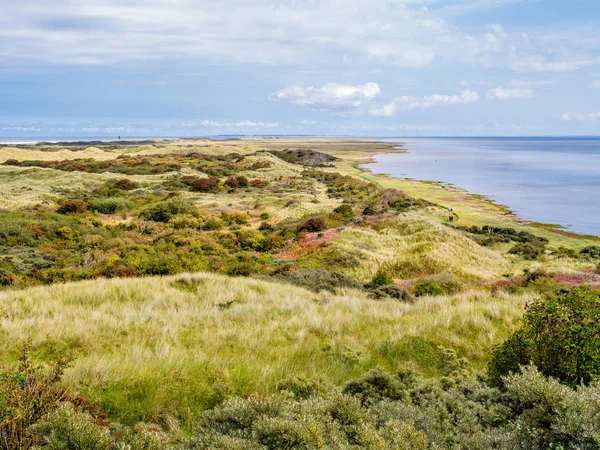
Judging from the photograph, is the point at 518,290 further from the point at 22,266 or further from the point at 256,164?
the point at 256,164

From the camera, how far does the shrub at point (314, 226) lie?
104ft

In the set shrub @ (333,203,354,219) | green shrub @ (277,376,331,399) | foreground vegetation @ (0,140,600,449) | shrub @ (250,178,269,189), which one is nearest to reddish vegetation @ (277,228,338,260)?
foreground vegetation @ (0,140,600,449)

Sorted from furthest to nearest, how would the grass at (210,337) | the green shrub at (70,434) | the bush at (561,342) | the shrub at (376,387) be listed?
the grass at (210,337), the shrub at (376,387), the bush at (561,342), the green shrub at (70,434)

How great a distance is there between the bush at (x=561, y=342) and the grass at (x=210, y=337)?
1.57m

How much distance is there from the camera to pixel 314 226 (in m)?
32.0

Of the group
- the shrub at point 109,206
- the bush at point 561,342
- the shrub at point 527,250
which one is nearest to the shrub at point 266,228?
the shrub at point 109,206

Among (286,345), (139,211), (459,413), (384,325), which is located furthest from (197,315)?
(139,211)

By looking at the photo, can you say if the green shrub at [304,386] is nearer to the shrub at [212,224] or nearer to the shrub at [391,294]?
the shrub at [391,294]

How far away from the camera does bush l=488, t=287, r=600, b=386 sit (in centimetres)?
500

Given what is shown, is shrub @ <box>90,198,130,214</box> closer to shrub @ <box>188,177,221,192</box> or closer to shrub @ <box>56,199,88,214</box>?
shrub @ <box>56,199,88,214</box>

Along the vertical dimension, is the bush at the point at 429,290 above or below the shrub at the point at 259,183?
below

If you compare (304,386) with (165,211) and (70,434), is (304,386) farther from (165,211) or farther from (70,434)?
(165,211)

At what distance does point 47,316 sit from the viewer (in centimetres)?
886

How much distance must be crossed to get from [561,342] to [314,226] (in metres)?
26.9
